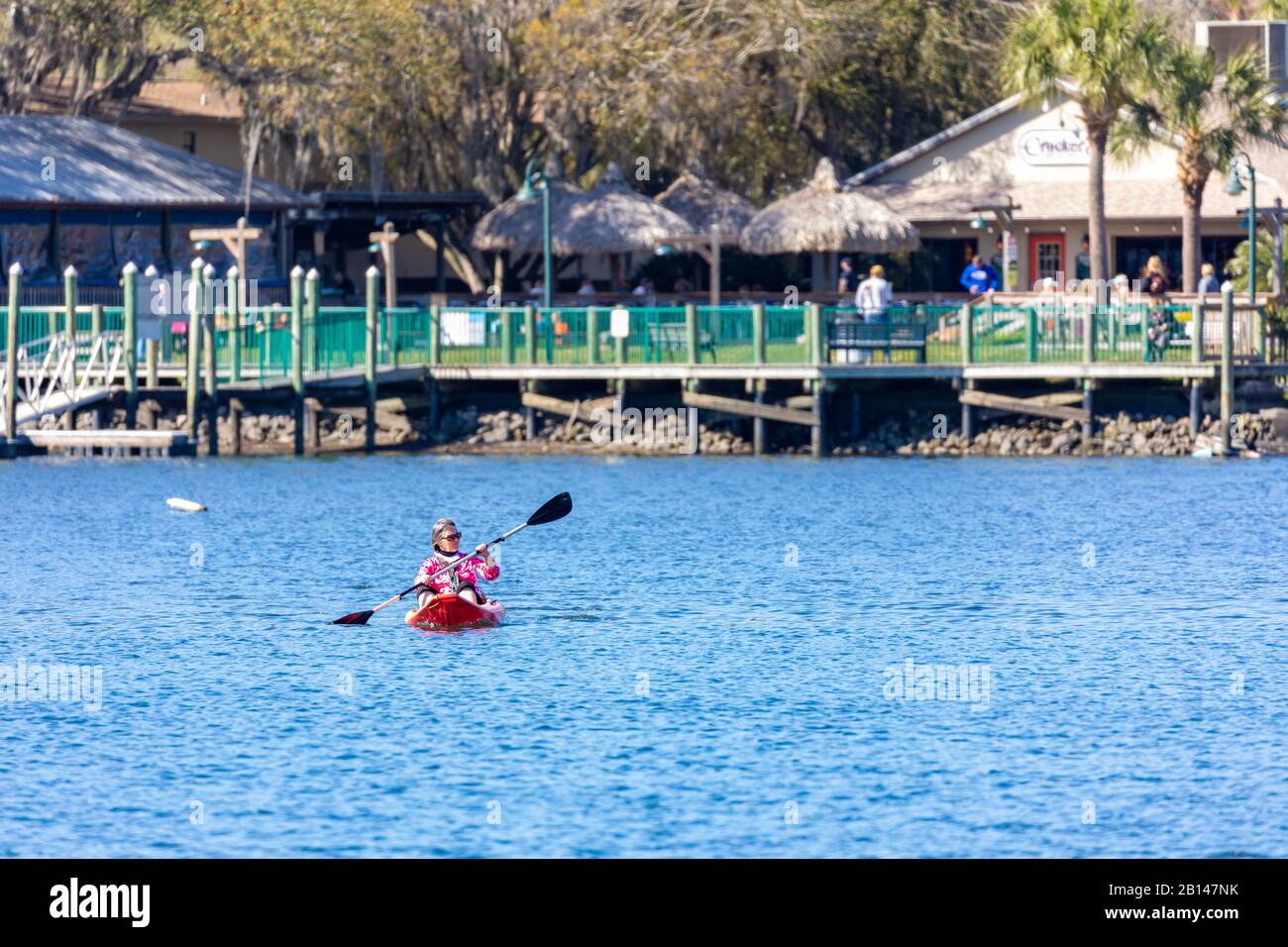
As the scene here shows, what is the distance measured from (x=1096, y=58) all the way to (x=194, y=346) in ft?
59.6

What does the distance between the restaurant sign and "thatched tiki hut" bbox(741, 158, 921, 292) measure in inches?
217

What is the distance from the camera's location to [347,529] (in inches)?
1302

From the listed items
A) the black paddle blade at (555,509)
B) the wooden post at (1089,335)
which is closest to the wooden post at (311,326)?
the wooden post at (1089,335)

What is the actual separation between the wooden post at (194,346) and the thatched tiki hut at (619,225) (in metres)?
10.0

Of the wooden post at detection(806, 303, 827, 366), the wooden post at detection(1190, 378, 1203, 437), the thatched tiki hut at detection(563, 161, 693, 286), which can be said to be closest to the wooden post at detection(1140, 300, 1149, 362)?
the wooden post at detection(1190, 378, 1203, 437)

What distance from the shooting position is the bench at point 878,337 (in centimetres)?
4141

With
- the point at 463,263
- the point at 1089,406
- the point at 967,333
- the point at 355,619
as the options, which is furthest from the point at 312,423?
the point at 355,619

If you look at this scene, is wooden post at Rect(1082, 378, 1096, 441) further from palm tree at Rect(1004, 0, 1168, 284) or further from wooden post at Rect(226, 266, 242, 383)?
wooden post at Rect(226, 266, 242, 383)

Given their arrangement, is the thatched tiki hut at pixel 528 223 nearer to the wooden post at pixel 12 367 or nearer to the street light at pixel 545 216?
the street light at pixel 545 216

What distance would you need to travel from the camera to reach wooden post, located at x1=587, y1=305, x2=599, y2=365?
138 feet
